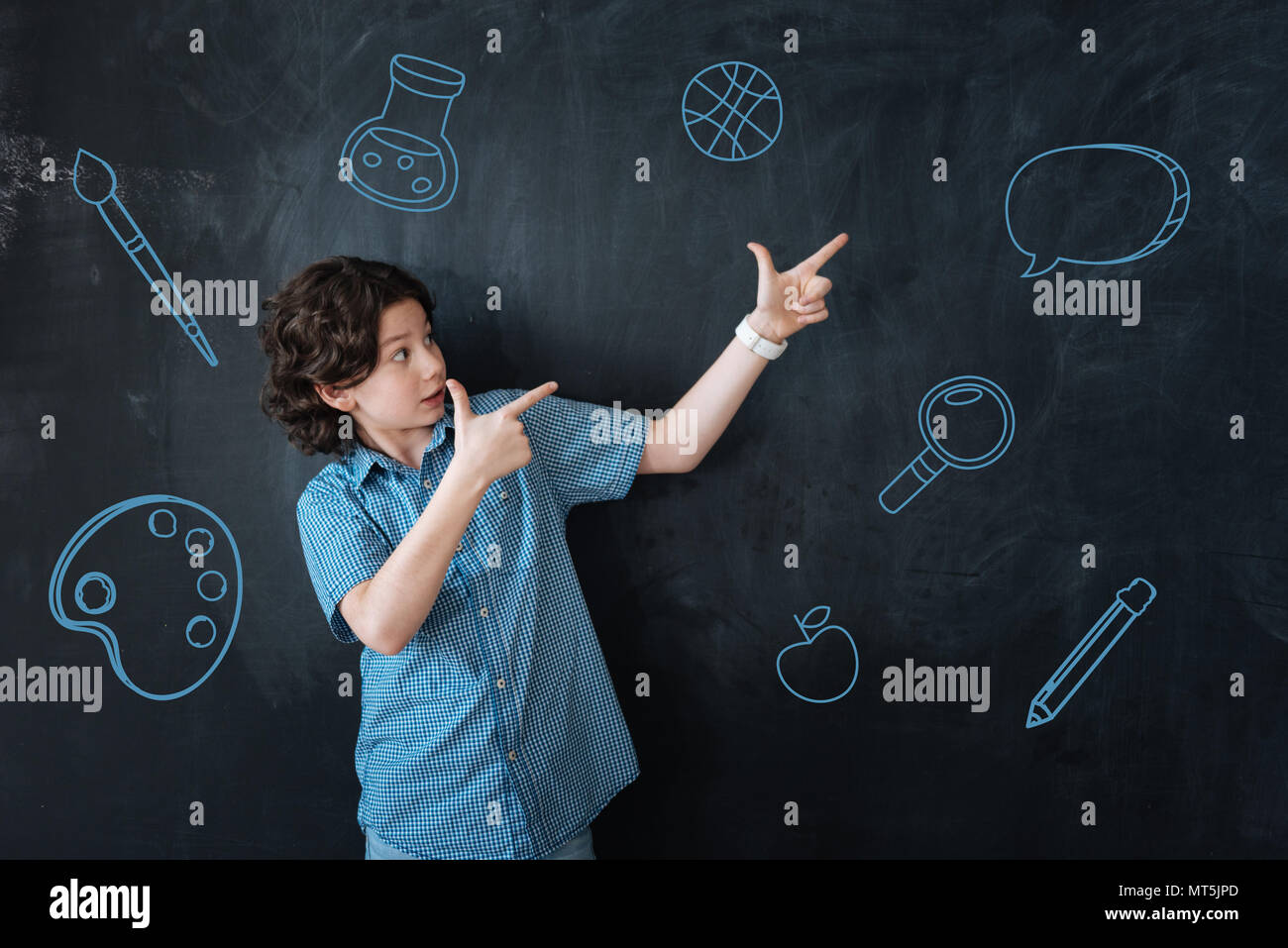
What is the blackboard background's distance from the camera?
1596mm

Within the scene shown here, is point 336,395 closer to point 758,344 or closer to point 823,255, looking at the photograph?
point 758,344

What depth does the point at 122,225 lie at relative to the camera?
1.61 m

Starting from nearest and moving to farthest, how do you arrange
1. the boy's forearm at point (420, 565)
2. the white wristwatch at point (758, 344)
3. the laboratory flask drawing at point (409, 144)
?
the boy's forearm at point (420, 565) → the white wristwatch at point (758, 344) → the laboratory flask drawing at point (409, 144)

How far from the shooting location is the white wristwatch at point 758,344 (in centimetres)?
143

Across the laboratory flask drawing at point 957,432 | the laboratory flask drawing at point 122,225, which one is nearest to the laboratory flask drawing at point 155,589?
the laboratory flask drawing at point 122,225

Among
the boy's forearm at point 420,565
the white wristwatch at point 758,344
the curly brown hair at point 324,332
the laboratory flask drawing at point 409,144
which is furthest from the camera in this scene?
the laboratory flask drawing at point 409,144

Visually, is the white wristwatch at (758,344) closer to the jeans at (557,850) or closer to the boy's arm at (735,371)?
the boy's arm at (735,371)

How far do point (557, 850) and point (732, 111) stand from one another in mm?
1364

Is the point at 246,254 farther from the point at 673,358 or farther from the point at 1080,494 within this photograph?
the point at 1080,494

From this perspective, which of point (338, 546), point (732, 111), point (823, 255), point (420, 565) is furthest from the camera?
point (732, 111)

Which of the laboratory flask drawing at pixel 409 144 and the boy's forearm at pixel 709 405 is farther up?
the laboratory flask drawing at pixel 409 144

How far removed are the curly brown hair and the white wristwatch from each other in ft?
1.80

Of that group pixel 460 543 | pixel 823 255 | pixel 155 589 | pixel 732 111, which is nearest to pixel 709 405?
pixel 823 255

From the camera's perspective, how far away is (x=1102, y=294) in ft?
5.32
